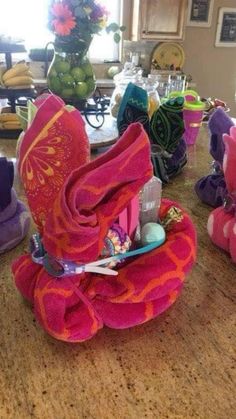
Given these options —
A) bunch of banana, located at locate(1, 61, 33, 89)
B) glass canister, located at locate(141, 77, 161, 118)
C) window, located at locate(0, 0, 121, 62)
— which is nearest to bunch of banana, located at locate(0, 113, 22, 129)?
bunch of banana, located at locate(1, 61, 33, 89)

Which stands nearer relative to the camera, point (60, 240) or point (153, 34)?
point (60, 240)

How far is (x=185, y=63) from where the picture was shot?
3.06 metres

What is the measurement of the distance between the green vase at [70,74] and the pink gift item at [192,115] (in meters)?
0.37

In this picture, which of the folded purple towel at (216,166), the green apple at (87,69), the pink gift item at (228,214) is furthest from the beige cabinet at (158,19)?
the pink gift item at (228,214)

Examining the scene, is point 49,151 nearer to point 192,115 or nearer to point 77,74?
point 192,115

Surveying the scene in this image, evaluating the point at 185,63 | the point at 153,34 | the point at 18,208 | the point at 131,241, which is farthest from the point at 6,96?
the point at 185,63

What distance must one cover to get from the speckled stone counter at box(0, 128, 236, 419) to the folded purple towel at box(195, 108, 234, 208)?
26 centimetres

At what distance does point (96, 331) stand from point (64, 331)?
41 mm

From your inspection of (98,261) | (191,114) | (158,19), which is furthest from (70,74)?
(158,19)

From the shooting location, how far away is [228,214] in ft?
2.01

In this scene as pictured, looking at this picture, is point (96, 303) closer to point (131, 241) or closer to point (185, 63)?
point (131, 241)

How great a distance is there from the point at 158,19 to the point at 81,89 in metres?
1.77

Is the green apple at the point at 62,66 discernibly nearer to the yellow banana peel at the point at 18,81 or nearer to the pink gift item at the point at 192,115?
the yellow banana peel at the point at 18,81

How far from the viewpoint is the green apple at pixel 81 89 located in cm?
121
